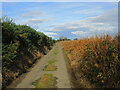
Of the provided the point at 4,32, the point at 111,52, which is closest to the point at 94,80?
the point at 111,52

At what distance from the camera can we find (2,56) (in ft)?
21.0

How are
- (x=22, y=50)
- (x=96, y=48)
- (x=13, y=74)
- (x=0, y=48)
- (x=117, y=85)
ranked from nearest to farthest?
(x=117, y=85), (x=96, y=48), (x=0, y=48), (x=13, y=74), (x=22, y=50)

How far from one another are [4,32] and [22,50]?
3.21m

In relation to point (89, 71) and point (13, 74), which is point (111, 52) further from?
point (13, 74)

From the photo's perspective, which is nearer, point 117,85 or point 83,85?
point 117,85

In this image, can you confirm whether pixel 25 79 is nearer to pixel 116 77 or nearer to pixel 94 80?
pixel 94 80

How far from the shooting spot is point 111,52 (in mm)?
5367

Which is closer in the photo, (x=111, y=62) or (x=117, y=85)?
(x=117, y=85)

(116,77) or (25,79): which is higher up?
(116,77)

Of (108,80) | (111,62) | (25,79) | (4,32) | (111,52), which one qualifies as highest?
(4,32)

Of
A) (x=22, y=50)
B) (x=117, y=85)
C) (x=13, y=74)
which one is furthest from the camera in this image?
(x=22, y=50)

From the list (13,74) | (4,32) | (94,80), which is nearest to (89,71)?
(94,80)

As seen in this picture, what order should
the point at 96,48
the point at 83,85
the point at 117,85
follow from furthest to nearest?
the point at 96,48, the point at 83,85, the point at 117,85

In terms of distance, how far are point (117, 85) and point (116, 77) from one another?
11.8 inches
